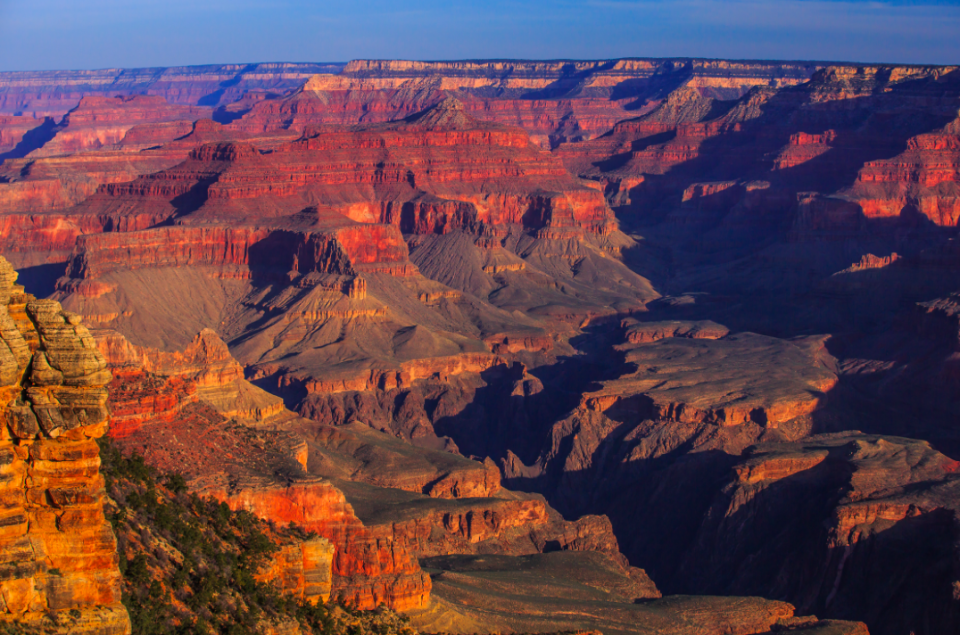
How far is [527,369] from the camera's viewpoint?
372 ft

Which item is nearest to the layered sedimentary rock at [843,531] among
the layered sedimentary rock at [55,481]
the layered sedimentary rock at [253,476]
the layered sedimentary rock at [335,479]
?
the layered sedimentary rock at [335,479]

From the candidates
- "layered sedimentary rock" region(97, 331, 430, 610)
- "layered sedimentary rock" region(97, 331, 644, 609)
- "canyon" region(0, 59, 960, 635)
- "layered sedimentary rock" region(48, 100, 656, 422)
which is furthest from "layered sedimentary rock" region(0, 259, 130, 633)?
"layered sedimentary rock" region(48, 100, 656, 422)

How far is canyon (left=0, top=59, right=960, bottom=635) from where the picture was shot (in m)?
46.0

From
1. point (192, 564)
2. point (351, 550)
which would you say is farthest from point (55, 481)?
point (351, 550)

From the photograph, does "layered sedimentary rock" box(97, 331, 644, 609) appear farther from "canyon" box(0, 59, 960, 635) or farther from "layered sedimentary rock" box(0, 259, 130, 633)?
"layered sedimentary rock" box(0, 259, 130, 633)

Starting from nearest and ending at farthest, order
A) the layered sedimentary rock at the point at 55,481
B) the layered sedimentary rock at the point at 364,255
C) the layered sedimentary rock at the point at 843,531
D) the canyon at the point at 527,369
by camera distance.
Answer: the layered sedimentary rock at the point at 55,481
the canyon at the point at 527,369
the layered sedimentary rock at the point at 843,531
the layered sedimentary rock at the point at 364,255

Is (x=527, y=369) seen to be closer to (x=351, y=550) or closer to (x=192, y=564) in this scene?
(x=351, y=550)

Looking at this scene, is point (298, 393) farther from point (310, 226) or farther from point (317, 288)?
point (310, 226)

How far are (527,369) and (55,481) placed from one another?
9622 centimetres

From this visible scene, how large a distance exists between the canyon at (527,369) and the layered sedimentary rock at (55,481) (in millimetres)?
125

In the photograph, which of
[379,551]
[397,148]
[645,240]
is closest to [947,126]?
[645,240]

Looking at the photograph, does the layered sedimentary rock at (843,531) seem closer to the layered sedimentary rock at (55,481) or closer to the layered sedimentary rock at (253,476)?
the layered sedimentary rock at (253,476)

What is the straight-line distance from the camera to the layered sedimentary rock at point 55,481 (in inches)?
686

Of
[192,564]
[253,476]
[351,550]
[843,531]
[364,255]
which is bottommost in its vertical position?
[351,550]
